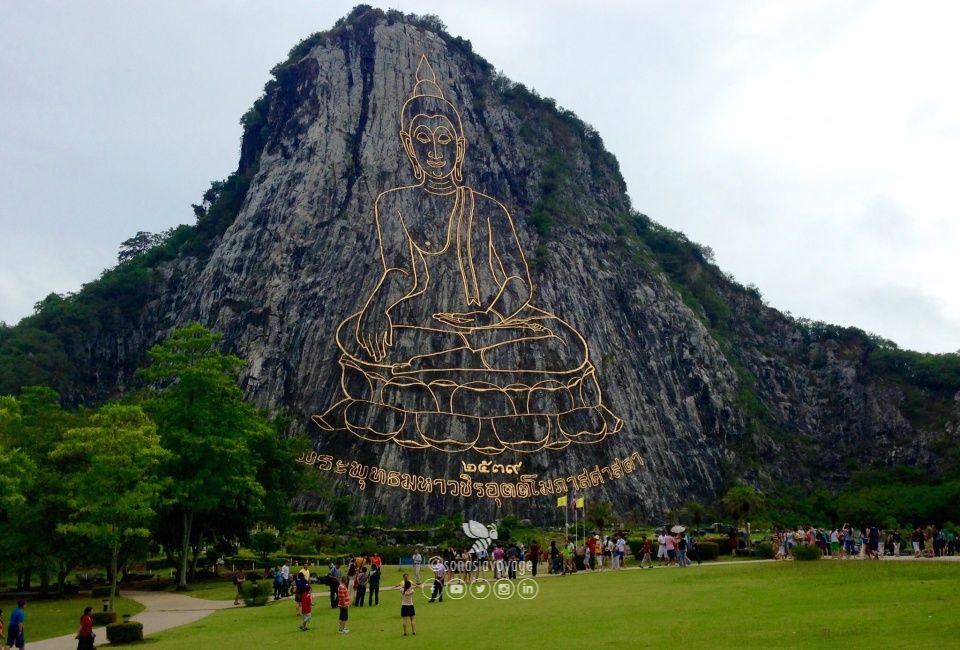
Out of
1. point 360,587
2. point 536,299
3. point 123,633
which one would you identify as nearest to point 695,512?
point 536,299

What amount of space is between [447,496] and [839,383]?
36.2 m

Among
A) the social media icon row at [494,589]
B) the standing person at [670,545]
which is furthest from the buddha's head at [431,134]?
the social media icon row at [494,589]

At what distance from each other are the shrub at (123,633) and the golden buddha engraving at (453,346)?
30.4 m

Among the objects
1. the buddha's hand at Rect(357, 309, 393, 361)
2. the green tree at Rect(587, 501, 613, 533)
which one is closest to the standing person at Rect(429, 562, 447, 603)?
the green tree at Rect(587, 501, 613, 533)

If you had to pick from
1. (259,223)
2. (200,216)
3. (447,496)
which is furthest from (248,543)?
(200,216)

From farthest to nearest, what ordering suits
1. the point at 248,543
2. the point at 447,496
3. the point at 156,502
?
the point at 447,496
the point at 248,543
the point at 156,502

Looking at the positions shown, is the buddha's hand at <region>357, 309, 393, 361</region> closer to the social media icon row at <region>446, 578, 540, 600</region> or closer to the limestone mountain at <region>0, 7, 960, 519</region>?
the limestone mountain at <region>0, 7, 960, 519</region>

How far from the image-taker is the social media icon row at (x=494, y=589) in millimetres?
19655

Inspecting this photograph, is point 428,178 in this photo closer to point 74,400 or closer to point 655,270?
point 655,270

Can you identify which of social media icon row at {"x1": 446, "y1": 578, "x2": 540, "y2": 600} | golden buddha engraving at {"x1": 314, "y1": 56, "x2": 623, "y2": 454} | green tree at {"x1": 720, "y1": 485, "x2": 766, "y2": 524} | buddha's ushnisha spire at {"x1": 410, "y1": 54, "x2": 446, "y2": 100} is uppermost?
buddha's ushnisha spire at {"x1": 410, "y1": 54, "x2": 446, "y2": 100}

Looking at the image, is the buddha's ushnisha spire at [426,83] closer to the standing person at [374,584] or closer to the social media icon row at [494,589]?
the social media icon row at [494,589]

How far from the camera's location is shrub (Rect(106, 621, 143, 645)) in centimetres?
1553

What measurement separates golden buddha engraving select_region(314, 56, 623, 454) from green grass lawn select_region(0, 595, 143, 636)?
22.7 meters

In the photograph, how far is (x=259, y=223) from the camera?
191 feet
